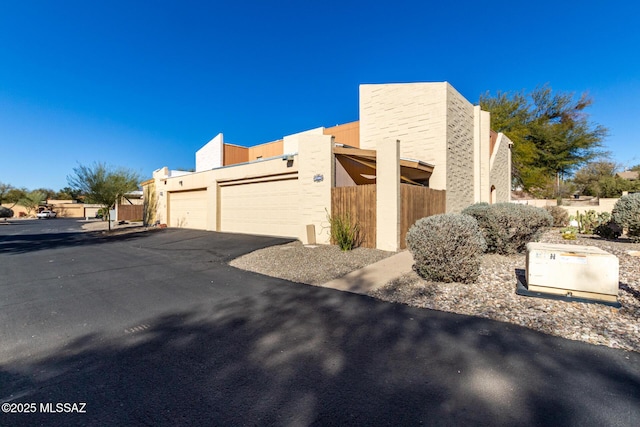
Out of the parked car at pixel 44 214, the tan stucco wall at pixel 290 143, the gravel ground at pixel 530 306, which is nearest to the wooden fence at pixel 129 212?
the tan stucco wall at pixel 290 143

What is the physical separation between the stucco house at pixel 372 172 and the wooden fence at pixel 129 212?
44.2 feet

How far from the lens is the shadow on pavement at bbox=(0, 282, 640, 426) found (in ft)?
7.77

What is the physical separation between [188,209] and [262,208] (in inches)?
304

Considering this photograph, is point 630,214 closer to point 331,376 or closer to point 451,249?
point 451,249

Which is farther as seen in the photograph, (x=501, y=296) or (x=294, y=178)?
(x=294, y=178)

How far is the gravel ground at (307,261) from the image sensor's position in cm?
715

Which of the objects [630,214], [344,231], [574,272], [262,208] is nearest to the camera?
[574,272]

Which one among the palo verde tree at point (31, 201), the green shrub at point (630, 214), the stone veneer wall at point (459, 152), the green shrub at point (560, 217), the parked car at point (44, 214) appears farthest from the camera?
the palo verde tree at point (31, 201)

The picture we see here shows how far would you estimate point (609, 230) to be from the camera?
11.0 meters

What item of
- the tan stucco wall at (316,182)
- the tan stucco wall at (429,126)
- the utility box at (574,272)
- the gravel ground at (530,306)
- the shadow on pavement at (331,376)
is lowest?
the shadow on pavement at (331,376)

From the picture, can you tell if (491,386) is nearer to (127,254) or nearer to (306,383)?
(306,383)

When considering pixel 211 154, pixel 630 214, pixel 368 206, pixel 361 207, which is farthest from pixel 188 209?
pixel 630 214

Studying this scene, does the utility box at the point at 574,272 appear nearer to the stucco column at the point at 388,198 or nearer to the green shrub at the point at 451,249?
the green shrub at the point at 451,249

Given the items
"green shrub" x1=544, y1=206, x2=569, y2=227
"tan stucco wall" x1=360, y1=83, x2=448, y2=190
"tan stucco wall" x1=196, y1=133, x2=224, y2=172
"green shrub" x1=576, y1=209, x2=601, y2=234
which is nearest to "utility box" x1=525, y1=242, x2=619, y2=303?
"tan stucco wall" x1=360, y1=83, x2=448, y2=190
